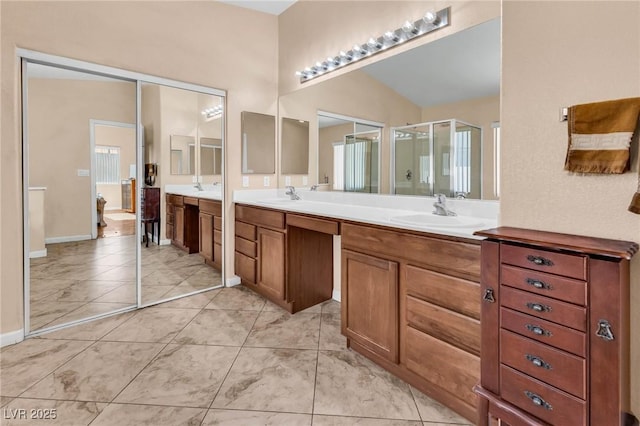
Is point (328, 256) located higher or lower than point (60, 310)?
higher

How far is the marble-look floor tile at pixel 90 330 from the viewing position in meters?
Answer: 2.23

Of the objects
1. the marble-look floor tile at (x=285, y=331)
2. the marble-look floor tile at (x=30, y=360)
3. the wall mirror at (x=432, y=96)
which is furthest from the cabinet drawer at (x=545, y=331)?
the marble-look floor tile at (x=30, y=360)

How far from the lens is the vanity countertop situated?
5.11 ft

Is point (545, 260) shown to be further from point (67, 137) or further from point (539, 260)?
point (67, 137)

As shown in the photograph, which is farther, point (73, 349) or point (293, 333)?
point (293, 333)

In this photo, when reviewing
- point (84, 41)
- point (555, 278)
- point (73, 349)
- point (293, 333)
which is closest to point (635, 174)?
point (555, 278)

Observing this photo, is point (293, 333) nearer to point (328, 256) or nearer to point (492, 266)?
point (328, 256)

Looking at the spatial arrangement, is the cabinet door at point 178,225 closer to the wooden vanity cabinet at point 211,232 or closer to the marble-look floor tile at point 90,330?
the wooden vanity cabinet at point 211,232

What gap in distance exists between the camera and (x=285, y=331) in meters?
2.34

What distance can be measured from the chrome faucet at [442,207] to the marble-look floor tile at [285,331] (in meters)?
1.20

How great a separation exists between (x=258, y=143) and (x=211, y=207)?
2.77 ft

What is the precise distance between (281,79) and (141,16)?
1.37 metres

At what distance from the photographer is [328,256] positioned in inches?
114

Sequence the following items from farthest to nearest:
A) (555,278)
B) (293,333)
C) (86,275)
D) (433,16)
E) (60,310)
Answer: (86,275) → (60,310) → (293,333) → (433,16) → (555,278)
